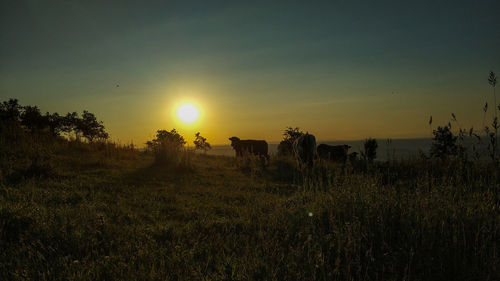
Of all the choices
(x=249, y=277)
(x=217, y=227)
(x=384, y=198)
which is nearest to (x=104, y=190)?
(x=217, y=227)

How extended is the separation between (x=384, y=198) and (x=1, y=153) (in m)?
11.0

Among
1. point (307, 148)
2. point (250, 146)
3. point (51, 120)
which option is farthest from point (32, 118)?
point (307, 148)

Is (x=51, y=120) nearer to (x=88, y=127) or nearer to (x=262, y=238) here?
(x=88, y=127)

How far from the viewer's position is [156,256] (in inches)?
138

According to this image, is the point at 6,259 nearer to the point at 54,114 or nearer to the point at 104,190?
the point at 104,190

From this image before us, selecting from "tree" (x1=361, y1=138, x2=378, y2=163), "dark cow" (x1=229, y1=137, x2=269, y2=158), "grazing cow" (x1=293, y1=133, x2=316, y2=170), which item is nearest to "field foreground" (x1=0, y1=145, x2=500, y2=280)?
"tree" (x1=361, y1=138, x2=378, y2=163)

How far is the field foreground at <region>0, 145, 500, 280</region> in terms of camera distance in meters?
3.04

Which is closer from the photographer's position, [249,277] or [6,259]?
[249,277]

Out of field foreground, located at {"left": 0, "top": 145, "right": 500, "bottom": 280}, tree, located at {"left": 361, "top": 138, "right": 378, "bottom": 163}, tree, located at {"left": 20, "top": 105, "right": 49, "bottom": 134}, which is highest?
tree, located at {"left": 20, "top": 105, "right": 49, "bottom": 134}

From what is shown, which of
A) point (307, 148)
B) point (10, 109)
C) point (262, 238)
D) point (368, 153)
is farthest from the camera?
point (10, 109)

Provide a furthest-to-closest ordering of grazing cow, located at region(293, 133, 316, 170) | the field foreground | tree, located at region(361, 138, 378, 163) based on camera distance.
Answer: grazing cow, located at region(293, 133, 316, 170) → tree, located at region(361, 138, 378, 163) → the field foreground

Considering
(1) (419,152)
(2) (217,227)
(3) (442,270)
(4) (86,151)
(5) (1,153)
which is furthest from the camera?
(4) (86,151)

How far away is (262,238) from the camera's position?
396 centimetres

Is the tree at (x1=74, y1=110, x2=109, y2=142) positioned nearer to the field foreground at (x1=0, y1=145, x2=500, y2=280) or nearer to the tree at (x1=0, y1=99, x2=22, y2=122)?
the tree at (x1=0, y1=99, x2=22, y2=122)
